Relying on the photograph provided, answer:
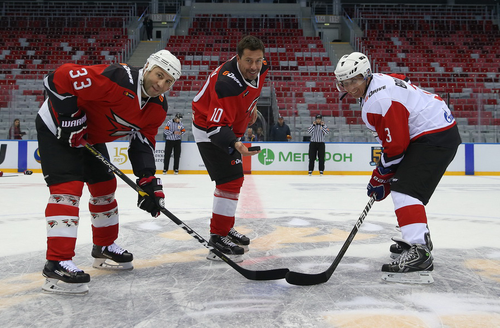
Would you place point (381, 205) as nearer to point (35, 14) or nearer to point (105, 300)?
point (105, 300)

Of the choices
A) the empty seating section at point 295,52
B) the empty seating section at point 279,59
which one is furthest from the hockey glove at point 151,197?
the empty seating section at point 279,59

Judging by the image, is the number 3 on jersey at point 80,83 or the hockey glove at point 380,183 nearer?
the number 3 on jersey at point 80,83

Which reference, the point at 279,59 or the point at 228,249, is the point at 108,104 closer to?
the point at 228,249

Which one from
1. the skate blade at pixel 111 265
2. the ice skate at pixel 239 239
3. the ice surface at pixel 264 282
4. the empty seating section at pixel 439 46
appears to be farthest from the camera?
the empty seating section at pixel 439 46

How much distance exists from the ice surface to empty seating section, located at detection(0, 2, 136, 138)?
10.0 metres

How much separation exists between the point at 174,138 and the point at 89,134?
7.30m

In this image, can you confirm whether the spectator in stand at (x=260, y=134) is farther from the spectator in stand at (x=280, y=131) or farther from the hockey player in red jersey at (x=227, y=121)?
the hockey player in red jersey at (x=227, y=121)

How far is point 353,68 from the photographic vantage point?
90.6 inches

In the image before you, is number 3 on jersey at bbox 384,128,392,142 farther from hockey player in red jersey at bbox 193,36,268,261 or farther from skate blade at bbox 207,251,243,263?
skate blade at bbox 207,251,243,263

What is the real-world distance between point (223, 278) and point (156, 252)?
2.16 feet

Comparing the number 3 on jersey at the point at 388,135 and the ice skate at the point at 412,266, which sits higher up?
the number 3 on jersey at the point at 388,135

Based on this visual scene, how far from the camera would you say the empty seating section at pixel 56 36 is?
14875mm

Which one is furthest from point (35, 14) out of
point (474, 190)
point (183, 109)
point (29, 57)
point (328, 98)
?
point (474, 190)

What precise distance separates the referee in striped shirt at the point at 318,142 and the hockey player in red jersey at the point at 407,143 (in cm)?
714
